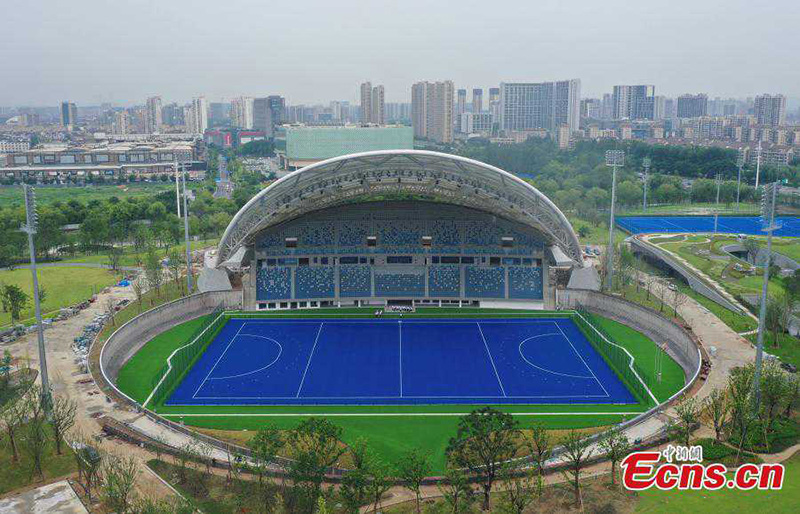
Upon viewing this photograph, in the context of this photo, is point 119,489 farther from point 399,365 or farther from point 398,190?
point 398,190

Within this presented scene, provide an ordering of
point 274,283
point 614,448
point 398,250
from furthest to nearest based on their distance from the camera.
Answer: point 398,250
point 274,283
point 614,448

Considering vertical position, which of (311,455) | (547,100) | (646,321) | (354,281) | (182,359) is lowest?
(182,359)

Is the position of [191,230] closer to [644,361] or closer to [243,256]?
[243,256]

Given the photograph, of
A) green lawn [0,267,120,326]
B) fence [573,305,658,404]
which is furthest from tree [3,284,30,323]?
fence [573,305,658,404]

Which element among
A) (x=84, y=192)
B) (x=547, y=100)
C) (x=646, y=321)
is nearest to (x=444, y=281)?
(x=646, y=321)

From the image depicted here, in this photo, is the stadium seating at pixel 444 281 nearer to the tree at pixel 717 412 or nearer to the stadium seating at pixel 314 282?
the stadium seating at pixel 314 282

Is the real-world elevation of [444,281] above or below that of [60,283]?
above
